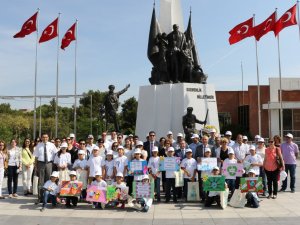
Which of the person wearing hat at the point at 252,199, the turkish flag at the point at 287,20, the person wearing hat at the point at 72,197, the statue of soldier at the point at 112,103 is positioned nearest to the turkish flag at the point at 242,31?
the turkish flag at the point at 287,20

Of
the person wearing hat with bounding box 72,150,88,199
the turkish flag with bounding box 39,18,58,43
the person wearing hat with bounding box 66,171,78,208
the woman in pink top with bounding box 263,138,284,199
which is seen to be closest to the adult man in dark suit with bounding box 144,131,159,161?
the person wearing hat with bounding box 72,150,88,199

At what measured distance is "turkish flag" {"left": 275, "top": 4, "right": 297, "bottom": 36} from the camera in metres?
20.5

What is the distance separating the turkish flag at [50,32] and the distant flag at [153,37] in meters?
7.32

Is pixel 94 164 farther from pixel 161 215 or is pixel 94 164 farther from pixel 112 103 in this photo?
pixel 112 103

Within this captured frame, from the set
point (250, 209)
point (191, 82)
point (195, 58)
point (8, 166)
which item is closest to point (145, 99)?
point (191, 82)

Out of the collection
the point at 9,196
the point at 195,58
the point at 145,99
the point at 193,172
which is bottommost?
the point at 9,196

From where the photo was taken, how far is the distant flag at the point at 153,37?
61.2 ft

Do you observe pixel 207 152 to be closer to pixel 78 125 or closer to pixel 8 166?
pixel 8 166

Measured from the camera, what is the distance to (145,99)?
59.9 ft

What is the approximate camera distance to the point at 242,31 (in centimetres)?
2244

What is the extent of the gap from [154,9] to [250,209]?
43.9 feet

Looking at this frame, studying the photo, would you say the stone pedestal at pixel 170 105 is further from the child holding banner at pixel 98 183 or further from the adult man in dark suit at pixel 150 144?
the child holding banner at pixel 98 183

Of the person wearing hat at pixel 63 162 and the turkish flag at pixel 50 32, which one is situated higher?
the turkish flag at pixel 50 32

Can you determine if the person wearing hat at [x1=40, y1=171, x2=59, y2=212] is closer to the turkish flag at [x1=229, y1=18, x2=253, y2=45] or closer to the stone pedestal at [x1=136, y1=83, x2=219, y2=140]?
the stone pedestal at [x1=136, y1=83, x2=219, y2=140]
